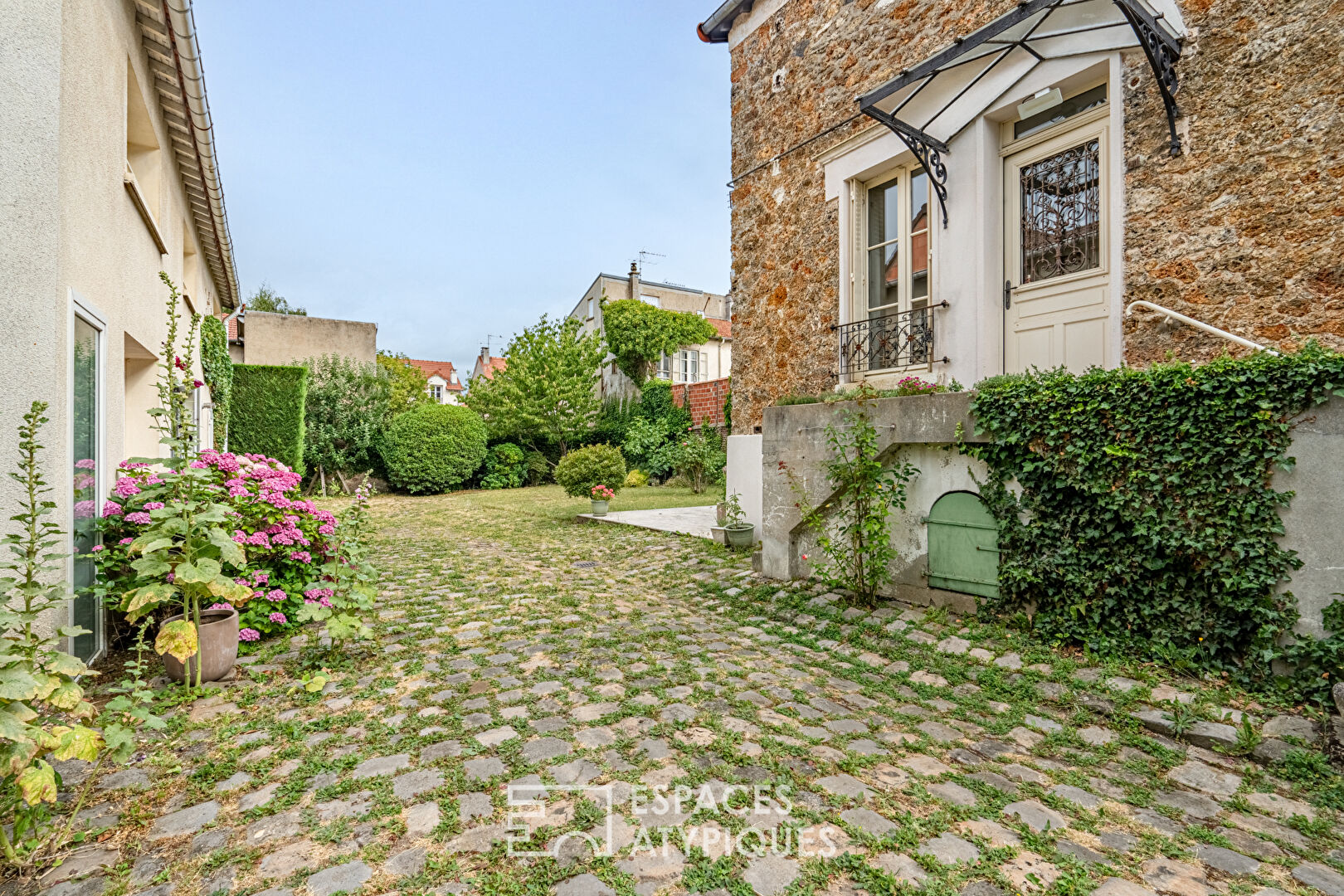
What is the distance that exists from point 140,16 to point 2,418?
4185 mm

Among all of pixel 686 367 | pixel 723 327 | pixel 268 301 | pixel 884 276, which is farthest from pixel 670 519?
pixel 268 301

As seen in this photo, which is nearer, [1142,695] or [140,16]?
[1142,695]

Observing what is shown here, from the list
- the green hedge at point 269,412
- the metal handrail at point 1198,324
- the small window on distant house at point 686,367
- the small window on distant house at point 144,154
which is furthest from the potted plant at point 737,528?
the small window on distant house at point 686,367

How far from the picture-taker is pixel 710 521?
407 inches

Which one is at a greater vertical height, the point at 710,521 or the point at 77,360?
the point at 77,360

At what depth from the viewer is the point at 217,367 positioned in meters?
10.9

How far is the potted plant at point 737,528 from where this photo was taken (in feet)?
25.4

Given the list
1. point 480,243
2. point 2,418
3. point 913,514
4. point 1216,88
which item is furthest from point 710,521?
point 480,243

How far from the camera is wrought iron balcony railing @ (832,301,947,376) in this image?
19.5 feet

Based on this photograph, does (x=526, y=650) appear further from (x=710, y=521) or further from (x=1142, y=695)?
(x=710, y=521)

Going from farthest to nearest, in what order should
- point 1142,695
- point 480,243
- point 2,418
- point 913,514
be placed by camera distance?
1. point 480,243
2. point 913,514
3. point 1142,695
4. point 2,418

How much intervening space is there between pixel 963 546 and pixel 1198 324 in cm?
216

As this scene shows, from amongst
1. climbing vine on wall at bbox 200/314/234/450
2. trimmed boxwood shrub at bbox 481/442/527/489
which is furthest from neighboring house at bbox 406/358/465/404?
climbing vine on wall at bbox 200/314/234/450

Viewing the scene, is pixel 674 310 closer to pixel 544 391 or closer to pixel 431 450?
pixel 544 391
